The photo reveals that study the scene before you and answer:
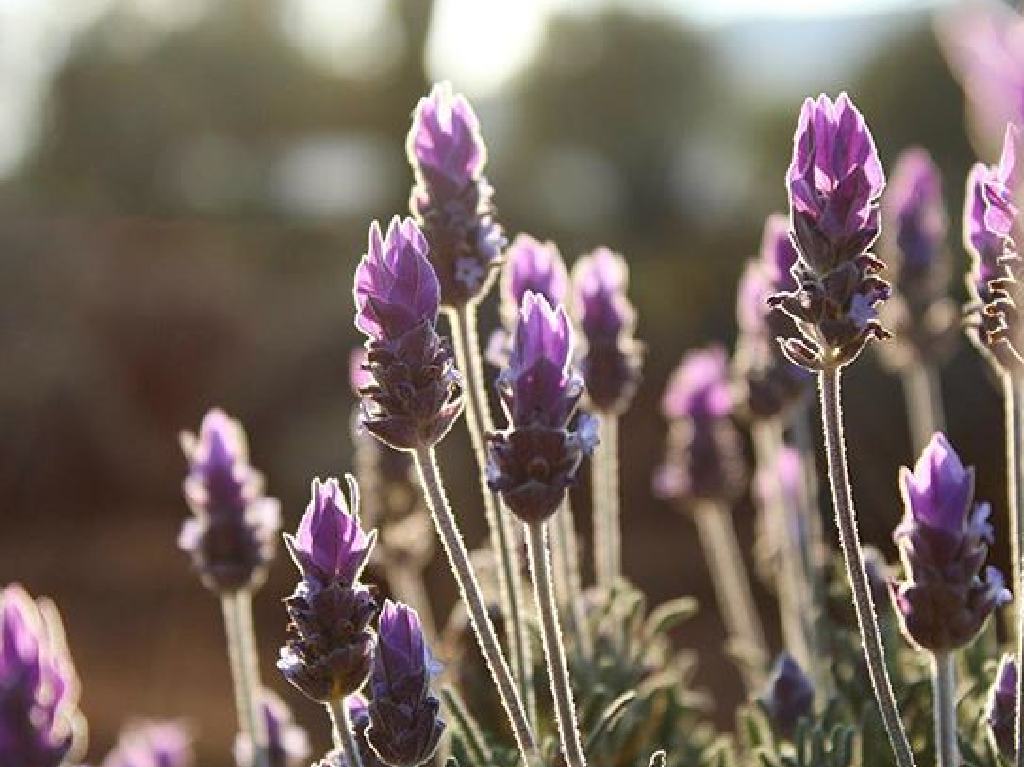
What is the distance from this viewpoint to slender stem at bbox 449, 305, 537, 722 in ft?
6.77

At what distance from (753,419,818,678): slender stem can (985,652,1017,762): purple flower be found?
1.02 metres

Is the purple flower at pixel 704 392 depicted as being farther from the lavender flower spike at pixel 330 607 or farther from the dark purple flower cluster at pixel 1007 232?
the lavender flower spike at pixel 330 607

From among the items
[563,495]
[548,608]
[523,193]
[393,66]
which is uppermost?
[393,66]

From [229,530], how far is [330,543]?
0.76m

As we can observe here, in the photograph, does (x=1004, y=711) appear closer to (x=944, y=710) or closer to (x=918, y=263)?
(x=944, y=710)

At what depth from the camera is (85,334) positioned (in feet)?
42.7

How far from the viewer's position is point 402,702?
1652mm

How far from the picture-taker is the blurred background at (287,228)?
1030 cm

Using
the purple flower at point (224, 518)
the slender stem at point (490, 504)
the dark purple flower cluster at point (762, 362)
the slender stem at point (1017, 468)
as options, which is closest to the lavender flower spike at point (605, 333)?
the dark purple flower cluster at point (762, 362)

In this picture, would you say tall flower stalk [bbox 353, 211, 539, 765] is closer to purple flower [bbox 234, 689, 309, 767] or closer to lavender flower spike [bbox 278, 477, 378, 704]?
lavender flower spike [bbox 278, 477, 378, 704]

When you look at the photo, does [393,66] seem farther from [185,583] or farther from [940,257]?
[940,257]

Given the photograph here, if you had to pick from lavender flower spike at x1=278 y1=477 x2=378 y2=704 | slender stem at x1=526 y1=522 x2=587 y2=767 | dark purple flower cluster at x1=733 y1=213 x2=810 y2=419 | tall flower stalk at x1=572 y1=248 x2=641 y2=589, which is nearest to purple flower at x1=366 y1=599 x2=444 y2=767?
lavender flower spike at x1=278 y1=477 x2=378 y2=704

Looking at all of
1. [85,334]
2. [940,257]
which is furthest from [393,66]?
[940,257]

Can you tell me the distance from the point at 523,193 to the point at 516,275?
18.6 meters
